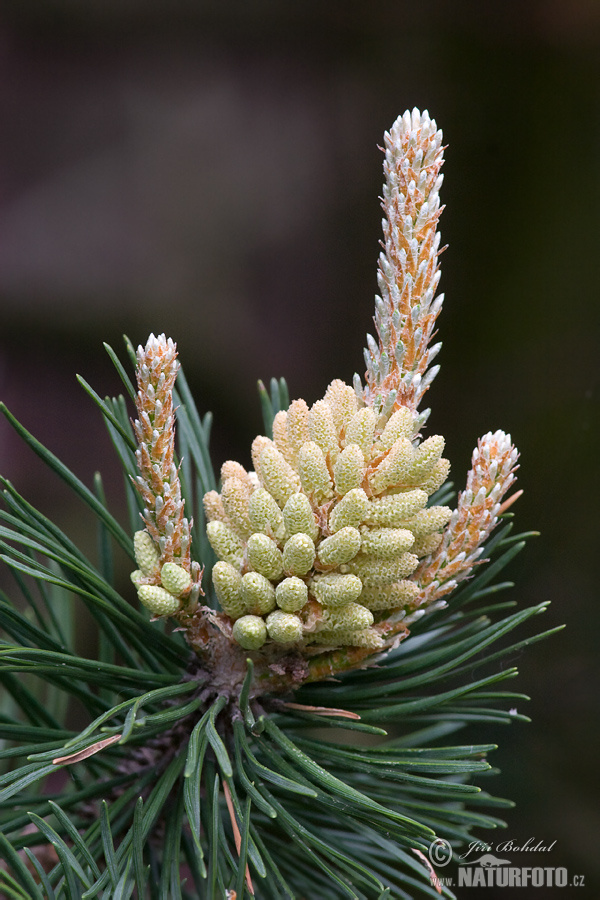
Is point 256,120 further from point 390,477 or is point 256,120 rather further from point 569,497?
point 390,477

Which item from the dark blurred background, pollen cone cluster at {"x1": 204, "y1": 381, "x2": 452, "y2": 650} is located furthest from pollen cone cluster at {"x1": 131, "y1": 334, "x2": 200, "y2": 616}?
the dark blurred background

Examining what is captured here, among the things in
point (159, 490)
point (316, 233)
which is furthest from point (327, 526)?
point (316, 233)

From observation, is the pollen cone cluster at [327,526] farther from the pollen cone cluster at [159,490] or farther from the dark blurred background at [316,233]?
the dark blurred background at [316,233]

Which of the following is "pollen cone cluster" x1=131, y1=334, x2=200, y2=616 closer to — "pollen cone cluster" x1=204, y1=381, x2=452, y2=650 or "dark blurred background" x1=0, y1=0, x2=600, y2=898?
"pollen cone cluster" x1=204, y1=381, x2=452, y2=650

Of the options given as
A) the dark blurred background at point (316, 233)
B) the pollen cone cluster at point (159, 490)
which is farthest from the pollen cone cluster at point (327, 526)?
the dark blurred background at point (316, 233)

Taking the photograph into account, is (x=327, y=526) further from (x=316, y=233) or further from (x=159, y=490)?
(x=316, y=233)

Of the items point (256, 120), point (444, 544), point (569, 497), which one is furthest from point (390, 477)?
point (256, 120)
